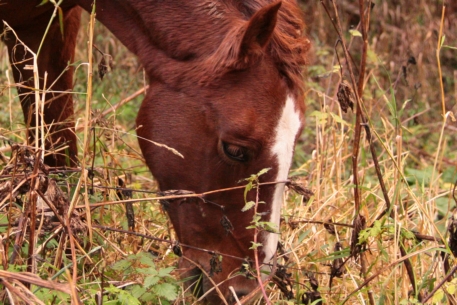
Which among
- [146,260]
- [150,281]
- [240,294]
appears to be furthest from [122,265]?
[240,294]

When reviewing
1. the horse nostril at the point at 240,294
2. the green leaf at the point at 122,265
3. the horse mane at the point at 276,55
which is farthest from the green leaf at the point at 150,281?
the horse mane at the point at 276,55

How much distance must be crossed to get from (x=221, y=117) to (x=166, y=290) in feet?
1.96

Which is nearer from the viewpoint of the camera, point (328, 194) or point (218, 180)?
point (218, 180)

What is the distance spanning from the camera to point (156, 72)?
270 centimetres

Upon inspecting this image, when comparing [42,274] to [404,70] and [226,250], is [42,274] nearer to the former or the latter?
[226,250]

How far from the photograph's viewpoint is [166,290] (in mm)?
2277

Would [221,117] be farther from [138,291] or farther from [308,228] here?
[308,228]

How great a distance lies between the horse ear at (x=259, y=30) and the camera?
92.0 inches

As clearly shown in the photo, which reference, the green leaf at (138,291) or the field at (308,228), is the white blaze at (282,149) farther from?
the green leaf at (138,291)

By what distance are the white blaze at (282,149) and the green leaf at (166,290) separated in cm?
36

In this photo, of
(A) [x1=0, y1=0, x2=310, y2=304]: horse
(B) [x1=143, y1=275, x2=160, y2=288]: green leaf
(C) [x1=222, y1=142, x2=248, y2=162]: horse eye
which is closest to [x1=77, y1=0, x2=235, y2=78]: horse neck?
(A) [x1=0, y1=0, x2=310, y2=304]: horse

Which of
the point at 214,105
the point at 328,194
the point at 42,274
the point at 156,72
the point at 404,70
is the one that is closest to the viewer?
the point at 42,274

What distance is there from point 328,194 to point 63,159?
1.26 m

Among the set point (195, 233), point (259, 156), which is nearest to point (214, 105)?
point (259, 156)
